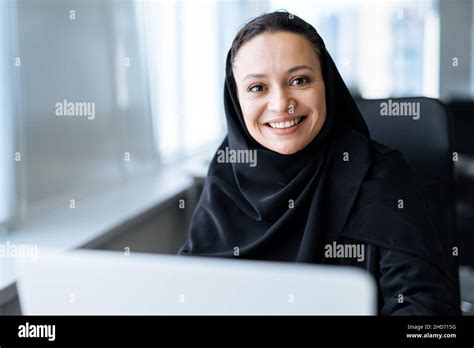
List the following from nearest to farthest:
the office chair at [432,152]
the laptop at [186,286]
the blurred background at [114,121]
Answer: the laptop at [186,286], the office chair at [432,152], the blurred background at [114,121]

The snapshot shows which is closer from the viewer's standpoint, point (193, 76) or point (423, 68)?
point (193, 76)

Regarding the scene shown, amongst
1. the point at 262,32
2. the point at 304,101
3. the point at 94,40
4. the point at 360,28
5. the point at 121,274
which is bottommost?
the point at 121,274

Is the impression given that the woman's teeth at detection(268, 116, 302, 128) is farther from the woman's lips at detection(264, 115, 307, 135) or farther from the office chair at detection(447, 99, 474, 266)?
the office chair at detection(447, 99, 474, 266)

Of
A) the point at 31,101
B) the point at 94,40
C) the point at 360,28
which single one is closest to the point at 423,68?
the point at 360,28

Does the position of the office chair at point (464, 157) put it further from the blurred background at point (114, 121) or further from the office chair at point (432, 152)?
the office chair at point (432, 152)

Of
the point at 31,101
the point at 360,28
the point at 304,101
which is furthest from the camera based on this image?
the point at 360,28

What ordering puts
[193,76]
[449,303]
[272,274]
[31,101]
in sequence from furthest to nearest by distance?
[193,76] < [31,101] < [449,303] < [272,274]

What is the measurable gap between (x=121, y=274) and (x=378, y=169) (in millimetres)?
654

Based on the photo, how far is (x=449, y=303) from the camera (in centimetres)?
89

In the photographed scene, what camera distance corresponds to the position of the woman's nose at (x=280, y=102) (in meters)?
0.98

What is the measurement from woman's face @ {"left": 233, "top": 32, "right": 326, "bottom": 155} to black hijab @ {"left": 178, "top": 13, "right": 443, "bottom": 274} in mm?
37

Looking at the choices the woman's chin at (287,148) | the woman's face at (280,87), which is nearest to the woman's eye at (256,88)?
the woman's face at (280,87)

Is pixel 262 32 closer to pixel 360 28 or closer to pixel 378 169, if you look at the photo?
pixel 378 169

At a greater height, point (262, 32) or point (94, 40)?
point (94, 40)
